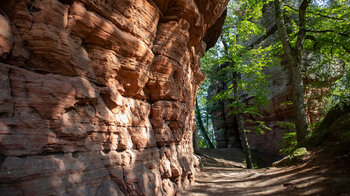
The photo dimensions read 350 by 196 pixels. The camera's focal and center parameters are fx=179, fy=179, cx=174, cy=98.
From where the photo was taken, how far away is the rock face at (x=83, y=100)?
307 cm

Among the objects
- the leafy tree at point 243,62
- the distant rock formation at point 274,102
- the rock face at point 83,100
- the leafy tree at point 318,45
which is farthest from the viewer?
the distant rock formation at point 274,102

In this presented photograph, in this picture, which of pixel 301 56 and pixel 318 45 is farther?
pixel 301 56

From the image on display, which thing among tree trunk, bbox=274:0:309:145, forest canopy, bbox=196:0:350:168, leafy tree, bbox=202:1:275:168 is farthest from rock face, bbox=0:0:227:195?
leafy tree, bbox=202:1:275:168

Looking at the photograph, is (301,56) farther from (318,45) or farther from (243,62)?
(243,62)

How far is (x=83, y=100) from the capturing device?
4000mm

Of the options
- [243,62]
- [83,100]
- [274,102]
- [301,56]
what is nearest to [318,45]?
[301,56]

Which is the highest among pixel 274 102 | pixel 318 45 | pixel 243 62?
pixel 243 62

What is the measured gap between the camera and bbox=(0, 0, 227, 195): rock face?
3072mm

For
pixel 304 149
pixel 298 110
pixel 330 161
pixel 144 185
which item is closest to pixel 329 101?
pixel 298 110

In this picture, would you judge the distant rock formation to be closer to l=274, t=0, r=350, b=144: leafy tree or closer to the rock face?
l=274, t=0, r=350, b=144: leafy tree

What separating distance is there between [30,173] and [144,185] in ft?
8.75

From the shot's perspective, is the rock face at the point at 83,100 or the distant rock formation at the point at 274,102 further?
the distant rock formation at the point at 274,102

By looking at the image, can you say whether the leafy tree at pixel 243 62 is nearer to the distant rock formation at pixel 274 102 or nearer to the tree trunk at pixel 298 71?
the distant rock formation at pixel 274 102

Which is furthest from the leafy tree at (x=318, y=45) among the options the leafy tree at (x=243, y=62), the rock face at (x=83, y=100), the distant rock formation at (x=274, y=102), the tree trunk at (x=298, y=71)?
the rock face at (x=83, y=100)
